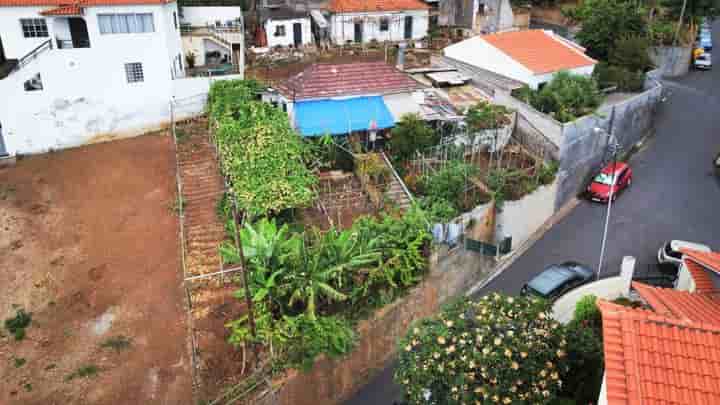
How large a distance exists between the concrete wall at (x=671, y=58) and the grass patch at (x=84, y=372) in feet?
148

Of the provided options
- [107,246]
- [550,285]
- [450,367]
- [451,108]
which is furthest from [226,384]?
[451,108]

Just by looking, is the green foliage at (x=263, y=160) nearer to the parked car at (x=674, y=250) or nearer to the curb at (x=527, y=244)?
the curb at (x=527, y=244)

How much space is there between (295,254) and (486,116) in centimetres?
1580

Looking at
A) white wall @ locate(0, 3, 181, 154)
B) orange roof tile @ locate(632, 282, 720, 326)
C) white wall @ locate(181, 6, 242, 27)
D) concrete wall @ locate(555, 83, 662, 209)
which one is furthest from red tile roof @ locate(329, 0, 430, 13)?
orange roof tile @ locate(632, 282, 720, 326)

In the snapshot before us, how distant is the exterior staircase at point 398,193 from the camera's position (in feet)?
A: 85.4

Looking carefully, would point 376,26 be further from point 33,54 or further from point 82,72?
point 33,54

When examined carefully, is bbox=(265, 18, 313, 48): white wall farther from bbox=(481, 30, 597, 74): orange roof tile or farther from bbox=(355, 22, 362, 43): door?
bbox=(481, 30, 597, 74): orange roof tile

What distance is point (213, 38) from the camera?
38906 mm

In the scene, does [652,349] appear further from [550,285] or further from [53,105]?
[53,105]

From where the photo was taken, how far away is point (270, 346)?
1836cm

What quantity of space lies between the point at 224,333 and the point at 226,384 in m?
2.37

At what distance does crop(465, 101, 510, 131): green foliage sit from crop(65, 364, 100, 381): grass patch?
20.9 metres

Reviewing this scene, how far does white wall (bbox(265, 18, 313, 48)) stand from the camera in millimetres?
43344

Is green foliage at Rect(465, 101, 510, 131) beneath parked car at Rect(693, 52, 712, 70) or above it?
beneath
